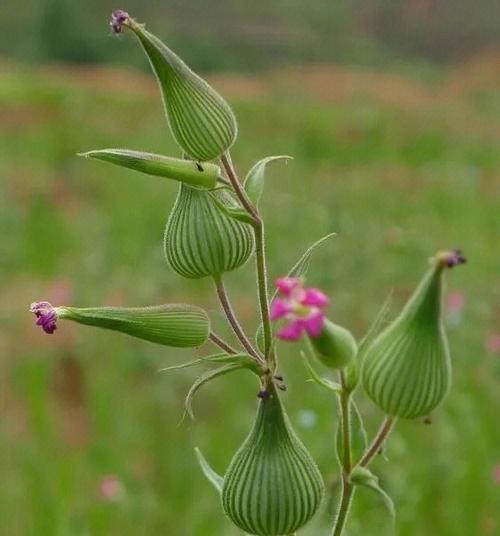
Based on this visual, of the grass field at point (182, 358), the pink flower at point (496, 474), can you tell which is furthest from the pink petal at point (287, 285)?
the pink flower at point (496, 474)

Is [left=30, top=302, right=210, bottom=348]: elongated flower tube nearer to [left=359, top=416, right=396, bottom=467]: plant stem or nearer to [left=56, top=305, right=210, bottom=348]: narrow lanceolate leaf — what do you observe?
→ [left=56, top=305, right=210, bottom=348]: narrow lanceolate leaf

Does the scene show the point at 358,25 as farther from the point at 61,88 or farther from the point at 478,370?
the point at 478,370

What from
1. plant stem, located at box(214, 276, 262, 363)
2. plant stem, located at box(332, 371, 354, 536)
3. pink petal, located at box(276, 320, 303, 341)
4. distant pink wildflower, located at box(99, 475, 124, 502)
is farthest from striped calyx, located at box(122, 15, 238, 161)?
distant pink wildflower, located at box(99, 475, 124, 502)

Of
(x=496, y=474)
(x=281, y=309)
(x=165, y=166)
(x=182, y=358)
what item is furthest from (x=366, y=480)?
(x=182, y=358)

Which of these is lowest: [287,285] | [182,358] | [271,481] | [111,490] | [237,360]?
[111,490]

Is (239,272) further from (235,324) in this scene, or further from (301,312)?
(301,312)

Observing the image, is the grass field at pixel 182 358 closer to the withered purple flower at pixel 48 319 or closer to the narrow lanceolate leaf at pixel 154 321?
the narrow lanceolate leaf at pixel 154 321
